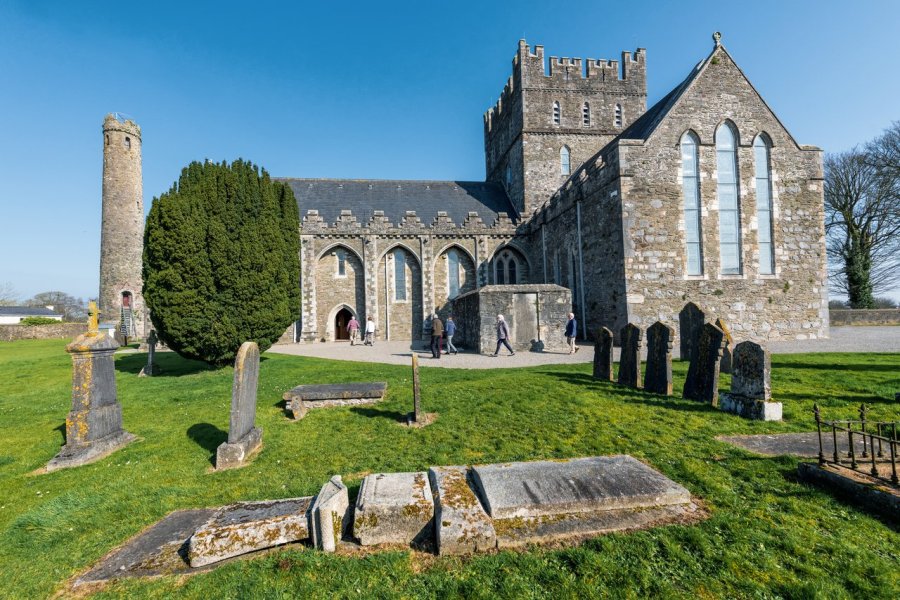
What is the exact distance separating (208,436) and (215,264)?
7.04m

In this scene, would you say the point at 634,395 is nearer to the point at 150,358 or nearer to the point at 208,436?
the point at 208,436

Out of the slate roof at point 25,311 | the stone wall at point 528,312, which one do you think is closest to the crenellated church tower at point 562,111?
the stone wall at point 528,312

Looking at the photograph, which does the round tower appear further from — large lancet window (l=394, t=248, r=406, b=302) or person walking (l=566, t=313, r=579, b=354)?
person walking (l=566, t=313, r=579, b=354)

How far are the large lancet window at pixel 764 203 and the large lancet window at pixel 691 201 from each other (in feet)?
7.80

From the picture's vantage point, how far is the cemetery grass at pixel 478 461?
2.49 meters

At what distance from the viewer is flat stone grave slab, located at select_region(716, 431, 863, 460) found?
13.9 ft

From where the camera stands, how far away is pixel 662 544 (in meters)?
2.76

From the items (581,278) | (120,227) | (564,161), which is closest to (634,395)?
(581,278)

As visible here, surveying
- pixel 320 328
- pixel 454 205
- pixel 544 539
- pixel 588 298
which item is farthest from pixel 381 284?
pixel 544 539

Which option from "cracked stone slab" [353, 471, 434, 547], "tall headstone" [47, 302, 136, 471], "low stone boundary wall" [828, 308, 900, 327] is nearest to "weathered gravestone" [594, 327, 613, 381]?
"cracked stone slab" [353, 471, 434, 547]

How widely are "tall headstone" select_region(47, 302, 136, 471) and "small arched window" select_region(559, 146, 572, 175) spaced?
952 inches

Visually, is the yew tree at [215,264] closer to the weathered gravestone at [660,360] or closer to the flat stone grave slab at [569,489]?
the weathered gravestone at [660,360]

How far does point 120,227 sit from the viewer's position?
25.5m

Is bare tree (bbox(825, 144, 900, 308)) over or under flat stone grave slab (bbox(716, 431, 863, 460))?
over
